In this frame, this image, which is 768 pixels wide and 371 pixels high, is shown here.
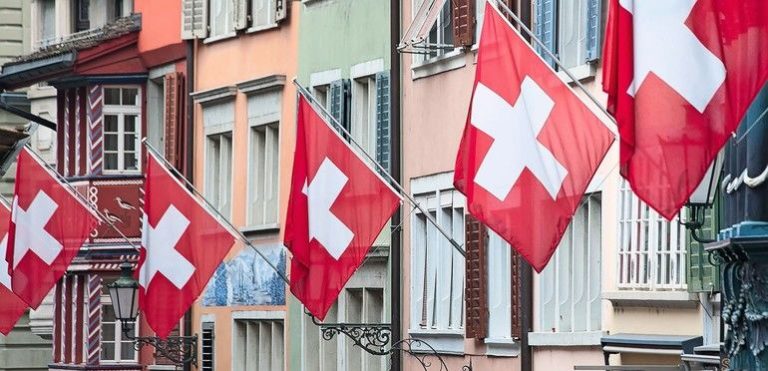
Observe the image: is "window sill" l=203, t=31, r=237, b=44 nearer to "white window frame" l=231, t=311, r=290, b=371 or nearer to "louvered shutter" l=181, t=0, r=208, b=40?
"louvered shutter" l=181, t=0, r=208, b=40

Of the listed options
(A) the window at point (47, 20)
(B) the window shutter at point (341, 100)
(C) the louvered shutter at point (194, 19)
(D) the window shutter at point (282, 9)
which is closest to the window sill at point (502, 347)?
(B) the window shutter at point (341, 100)

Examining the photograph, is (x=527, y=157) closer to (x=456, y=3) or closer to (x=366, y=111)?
(x=456, y=3)

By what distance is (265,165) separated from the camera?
123 ft

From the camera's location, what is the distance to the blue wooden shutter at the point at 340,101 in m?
34.0

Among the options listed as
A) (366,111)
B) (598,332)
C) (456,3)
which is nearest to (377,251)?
(366,111)

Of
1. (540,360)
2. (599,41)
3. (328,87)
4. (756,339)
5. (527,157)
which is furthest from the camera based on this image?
(328,87)

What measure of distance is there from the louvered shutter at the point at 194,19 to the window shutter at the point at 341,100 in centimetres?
598

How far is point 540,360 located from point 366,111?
7745 millimetres

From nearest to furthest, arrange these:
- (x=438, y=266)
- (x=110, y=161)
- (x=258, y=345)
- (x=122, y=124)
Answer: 1. (x=438, y=266)
2. (x=258, y=345)
3. (x=110, y=161)
4. (x=122, y=124)

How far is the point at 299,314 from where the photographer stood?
118ft

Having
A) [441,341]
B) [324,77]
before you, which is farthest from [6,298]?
[441,341]

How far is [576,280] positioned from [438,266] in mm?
5167

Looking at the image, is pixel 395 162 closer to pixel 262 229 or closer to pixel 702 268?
pixel 262 229

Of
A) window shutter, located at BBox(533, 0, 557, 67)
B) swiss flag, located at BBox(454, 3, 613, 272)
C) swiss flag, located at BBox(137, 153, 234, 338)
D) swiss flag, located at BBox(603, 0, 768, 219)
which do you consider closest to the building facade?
swiss flag, located at BBox(137, 153, 234, 338)
